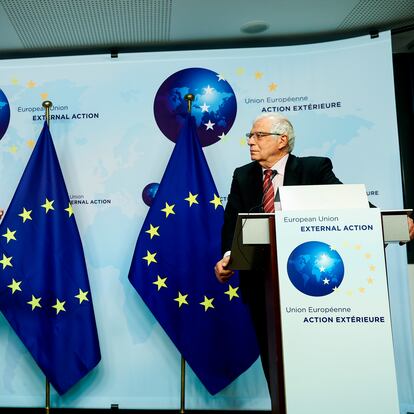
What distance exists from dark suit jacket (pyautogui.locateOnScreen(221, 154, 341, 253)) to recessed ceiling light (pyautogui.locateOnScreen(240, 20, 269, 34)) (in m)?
1.24

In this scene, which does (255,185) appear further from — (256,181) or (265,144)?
(265,144)

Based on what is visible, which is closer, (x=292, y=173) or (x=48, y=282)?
(x=292, y=173)

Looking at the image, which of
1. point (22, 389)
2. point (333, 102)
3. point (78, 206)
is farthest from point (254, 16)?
point (22, 389)

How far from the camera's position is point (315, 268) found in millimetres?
1299

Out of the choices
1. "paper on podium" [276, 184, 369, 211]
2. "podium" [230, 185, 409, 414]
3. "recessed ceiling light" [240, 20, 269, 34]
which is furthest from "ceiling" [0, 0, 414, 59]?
"podium" [230, 185, 409, 414]

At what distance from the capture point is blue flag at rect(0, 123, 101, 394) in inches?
101

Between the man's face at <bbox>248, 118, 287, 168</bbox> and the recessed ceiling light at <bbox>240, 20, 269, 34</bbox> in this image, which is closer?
the man's face at <bbox>248, 118, 287, 168</bbox>

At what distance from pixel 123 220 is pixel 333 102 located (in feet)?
5.50

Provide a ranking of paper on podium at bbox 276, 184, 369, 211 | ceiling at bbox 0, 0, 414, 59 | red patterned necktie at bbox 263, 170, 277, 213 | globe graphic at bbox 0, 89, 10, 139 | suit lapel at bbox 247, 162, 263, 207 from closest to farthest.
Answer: paper on podium at bbox 276, 184, 369, 211 < red patterned necktie at bbox 263, 170, 277, 213 < suit lapel at bbox 247, 162, 263, 207 < ceiling at bbox 0, 0, 414, 59 < globe graphic at bbox 0, 89, 10, 139

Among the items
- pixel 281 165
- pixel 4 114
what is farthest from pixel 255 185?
pixel 4 114

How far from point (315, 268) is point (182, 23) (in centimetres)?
221

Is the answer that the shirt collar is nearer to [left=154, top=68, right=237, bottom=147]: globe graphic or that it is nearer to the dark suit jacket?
the dark suit jacket

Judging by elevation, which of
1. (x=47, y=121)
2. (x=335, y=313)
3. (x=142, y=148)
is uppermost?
(x=47, y=121)

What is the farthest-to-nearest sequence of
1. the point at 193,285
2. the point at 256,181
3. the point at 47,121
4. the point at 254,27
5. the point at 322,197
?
the point at 254,27, the point at 47,121, the point at 193,285, the point at 256,181, the point at 322,197
